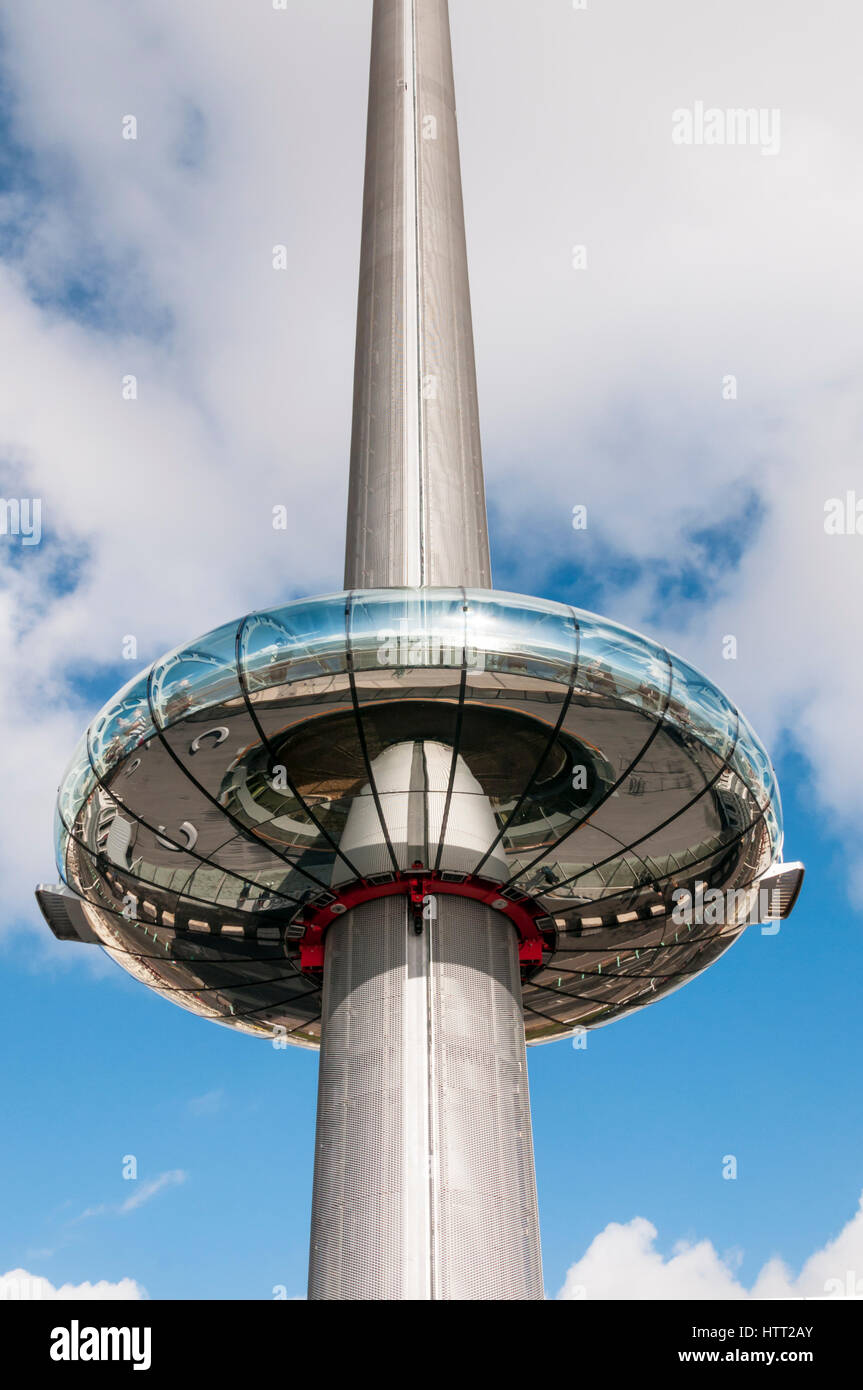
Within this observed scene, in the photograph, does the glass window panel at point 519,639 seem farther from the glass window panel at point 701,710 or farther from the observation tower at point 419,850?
the glass window panel at point 701,710

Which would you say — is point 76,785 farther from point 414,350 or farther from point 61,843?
point 414,350

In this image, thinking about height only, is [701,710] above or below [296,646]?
below

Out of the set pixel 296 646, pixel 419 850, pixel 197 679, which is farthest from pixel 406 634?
pixel 419 850

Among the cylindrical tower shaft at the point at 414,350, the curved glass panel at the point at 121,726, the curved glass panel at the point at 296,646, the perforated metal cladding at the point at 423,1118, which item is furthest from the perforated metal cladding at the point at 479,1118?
the cylindrical tower shaft at the point at 414,350

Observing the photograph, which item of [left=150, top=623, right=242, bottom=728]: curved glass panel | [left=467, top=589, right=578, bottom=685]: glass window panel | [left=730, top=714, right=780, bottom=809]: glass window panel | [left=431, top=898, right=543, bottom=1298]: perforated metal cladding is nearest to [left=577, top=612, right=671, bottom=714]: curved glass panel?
[left=467, top=589, right=578, bottom=685]: glass window panel

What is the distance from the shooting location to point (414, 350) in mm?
28375

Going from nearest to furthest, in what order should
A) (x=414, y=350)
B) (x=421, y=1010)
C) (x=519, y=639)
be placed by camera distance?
(x=519, y=639), (x=421, y=1010), (x=414, y=350)

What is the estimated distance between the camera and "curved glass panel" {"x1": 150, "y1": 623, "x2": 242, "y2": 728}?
743 inches

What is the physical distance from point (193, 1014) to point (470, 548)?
1006cm

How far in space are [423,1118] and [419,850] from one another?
150 inches

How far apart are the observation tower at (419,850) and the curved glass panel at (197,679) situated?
0.12 feet

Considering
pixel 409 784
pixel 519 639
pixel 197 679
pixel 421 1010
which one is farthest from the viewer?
pixel 409 784
